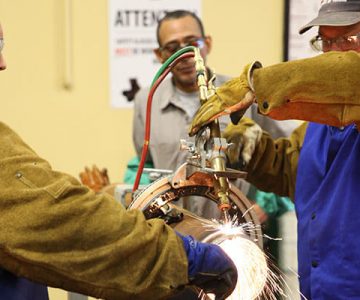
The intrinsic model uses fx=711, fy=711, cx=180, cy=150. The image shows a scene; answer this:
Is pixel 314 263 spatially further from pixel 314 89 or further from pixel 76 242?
→ pixel 76 242

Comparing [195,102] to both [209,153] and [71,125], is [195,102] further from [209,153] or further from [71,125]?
[209,153]

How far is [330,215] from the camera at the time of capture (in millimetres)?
1714

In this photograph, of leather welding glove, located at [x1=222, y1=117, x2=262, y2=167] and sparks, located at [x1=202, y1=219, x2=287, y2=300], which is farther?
leather welding glove, located at [x1=222, y1=117, x2=262, y2=167]

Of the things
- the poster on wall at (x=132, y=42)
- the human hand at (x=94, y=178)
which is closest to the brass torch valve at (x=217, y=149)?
the human hand at (x=94, y=178)

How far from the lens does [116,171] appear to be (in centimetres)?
324

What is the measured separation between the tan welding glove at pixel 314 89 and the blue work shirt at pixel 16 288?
616mm

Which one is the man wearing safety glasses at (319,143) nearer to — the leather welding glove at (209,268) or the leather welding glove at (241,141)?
the leather welding glove at (241,141)

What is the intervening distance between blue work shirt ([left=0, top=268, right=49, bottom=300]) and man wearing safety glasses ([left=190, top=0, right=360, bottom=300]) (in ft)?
1.64

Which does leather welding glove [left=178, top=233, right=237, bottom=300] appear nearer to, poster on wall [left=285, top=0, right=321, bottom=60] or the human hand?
the human hand

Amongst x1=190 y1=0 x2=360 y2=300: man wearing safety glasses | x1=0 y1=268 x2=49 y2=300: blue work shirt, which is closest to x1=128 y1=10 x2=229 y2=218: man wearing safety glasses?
x1=190 y1=0 x2=360 y2=300: man wearing safety glasses

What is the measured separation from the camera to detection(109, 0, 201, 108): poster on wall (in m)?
3.20

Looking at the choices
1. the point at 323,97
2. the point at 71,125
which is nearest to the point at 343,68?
the point at 323,97

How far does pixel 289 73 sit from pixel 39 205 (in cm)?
59

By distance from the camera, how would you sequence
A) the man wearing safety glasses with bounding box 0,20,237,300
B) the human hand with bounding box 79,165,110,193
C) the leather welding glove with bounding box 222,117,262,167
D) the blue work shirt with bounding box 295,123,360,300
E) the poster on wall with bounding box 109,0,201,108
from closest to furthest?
the man wearing safety glasses with bounding box 0,20,237,300 → the blue work shirt with bounding box 295,123,360,300 → the leather welding glove with bounding box 222,117,262,167 → the human hand with bounding box 79,165,110,193 → the poster on wall with bounding box 109,0,201,108
